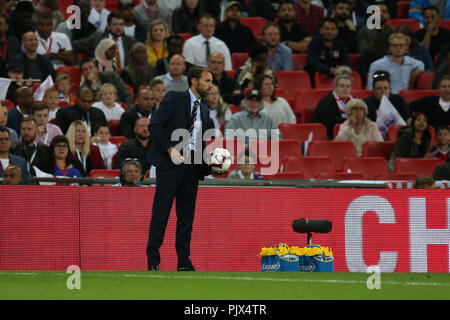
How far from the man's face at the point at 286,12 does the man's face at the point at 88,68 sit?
366 centimetres

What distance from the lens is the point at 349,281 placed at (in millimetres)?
7867

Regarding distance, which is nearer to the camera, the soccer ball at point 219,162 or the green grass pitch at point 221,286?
the green grass pitch at point 221,286

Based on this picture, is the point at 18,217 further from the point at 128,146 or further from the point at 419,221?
the point at 419,221

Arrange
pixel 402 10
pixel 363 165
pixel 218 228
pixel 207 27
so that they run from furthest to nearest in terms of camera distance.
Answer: pixel 402 10 → pixel 207 27 → pixel 363 165 → pixel 218 228

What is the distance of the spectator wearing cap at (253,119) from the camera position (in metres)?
13.3

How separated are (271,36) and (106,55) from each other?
2648mm

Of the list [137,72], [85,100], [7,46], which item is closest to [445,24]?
[137,72]

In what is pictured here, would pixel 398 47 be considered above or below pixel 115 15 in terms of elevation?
below

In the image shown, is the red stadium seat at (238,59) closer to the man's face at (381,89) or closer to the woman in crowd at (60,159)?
the man's face at (381,89)

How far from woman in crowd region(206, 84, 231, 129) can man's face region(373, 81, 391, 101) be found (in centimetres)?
228

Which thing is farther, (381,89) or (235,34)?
(235,34)

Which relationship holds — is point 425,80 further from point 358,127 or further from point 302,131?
point 302,131

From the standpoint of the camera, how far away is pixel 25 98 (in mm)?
13430

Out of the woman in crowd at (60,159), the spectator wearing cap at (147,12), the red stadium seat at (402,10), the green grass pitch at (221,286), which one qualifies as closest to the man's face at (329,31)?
the spectator wearing cap at (147,12)
